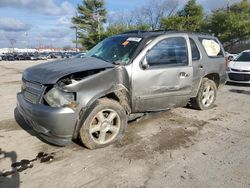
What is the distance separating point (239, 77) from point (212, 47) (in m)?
4.34

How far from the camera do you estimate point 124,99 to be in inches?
176

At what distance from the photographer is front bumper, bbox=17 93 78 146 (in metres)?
3.67

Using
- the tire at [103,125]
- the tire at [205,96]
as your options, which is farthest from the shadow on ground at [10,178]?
the tire at [205,96]

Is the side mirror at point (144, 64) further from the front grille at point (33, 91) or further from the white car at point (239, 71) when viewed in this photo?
the white car at point (239, 71)

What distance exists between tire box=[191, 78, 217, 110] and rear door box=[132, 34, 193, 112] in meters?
0.67

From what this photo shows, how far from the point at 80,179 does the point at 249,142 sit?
2874mm

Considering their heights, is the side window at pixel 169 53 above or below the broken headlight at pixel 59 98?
above

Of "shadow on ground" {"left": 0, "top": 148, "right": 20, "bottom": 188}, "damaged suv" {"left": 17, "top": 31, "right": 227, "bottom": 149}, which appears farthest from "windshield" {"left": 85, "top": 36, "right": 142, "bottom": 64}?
"shadow on ground" {"left": 0, "top": 148, "right": 20, "bottom": 188}

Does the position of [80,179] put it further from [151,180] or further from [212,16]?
[212,16]

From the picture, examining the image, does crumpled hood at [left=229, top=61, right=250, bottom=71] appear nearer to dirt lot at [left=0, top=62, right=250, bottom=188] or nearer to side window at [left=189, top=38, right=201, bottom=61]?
dirt lot at [left=0, top=62, right=250, bottom=188]

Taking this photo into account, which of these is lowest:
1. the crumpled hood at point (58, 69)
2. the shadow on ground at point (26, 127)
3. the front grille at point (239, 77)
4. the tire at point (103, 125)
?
the shadow on ground at point (26, 127)

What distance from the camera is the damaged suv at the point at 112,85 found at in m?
3.81

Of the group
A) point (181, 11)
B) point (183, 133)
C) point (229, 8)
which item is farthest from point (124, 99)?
point (229, 8)

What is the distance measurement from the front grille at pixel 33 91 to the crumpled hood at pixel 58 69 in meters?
0.08
